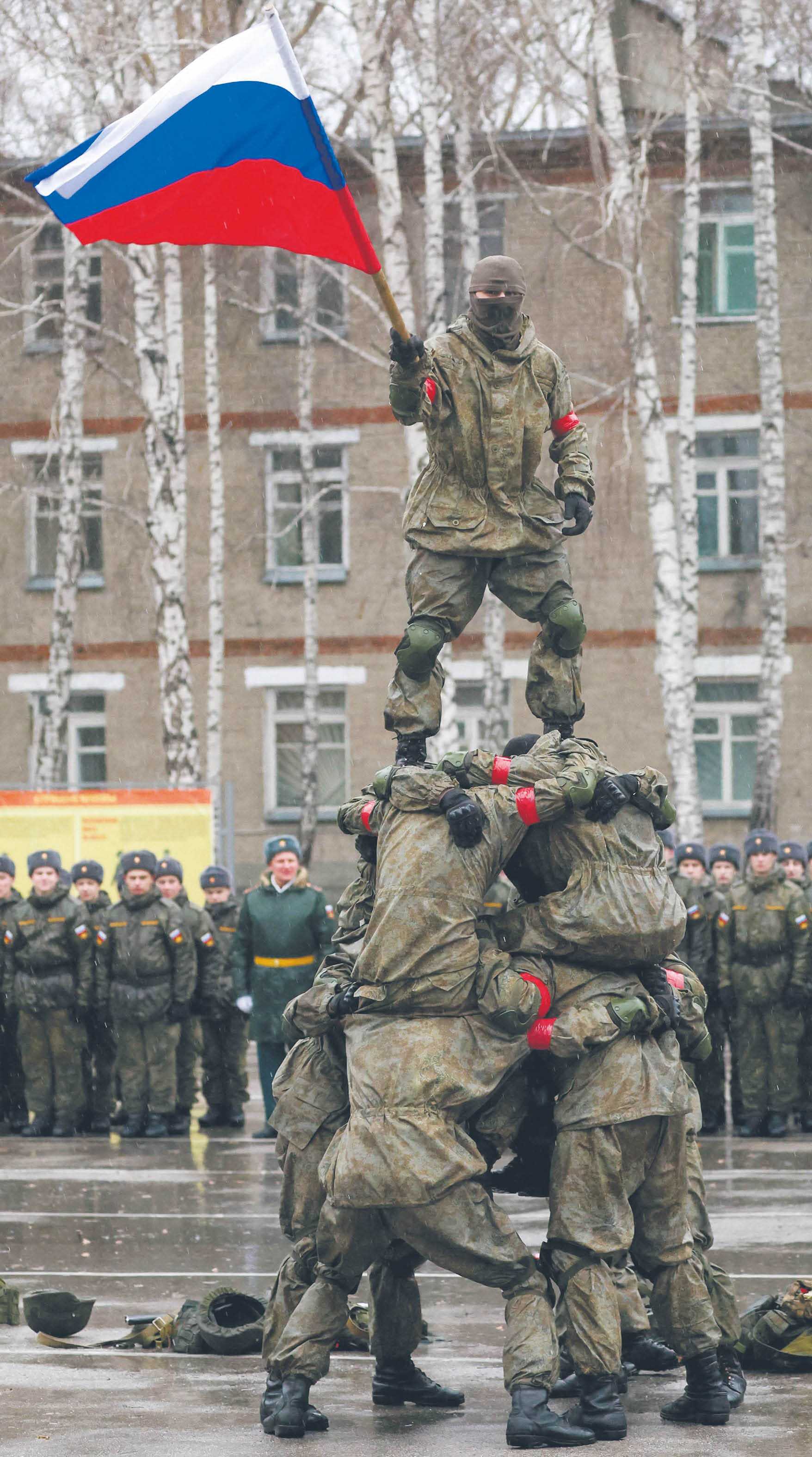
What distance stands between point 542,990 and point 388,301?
2.35m

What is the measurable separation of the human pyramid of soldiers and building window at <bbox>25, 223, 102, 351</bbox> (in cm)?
2200

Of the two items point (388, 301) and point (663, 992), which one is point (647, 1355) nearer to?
point (663, 992)

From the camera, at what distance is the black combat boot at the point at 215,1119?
15.5 metres

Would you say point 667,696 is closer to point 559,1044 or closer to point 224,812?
point 224,812

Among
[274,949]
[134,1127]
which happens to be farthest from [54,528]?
[274,949]

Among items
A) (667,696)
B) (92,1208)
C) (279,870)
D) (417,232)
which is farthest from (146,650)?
(92,1208)

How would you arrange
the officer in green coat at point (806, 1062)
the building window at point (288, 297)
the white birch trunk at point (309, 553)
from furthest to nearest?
the building window at point (288, 297) → the white birch trunk at point (309, 553) → the officer in green coat at point (806, 1062)

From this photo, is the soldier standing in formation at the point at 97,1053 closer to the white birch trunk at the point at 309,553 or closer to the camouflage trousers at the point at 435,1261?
the camouflage trousers at the point at 435,1261

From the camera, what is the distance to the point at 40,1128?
602 inches

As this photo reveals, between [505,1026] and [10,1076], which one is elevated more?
[505,1026]

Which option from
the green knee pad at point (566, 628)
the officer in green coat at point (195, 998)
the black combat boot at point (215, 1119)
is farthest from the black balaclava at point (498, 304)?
the black combat boot at point (215, 1119)

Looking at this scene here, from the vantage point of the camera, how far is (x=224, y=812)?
2130cm

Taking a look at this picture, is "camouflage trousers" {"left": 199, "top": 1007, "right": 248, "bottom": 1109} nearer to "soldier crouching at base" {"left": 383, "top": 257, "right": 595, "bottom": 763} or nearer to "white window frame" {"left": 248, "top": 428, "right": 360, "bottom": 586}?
"soldier crouching at base" {"left": 383, "top": 257, "right": 595, "bottom": 763}

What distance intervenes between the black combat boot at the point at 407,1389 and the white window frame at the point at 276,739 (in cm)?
2301
